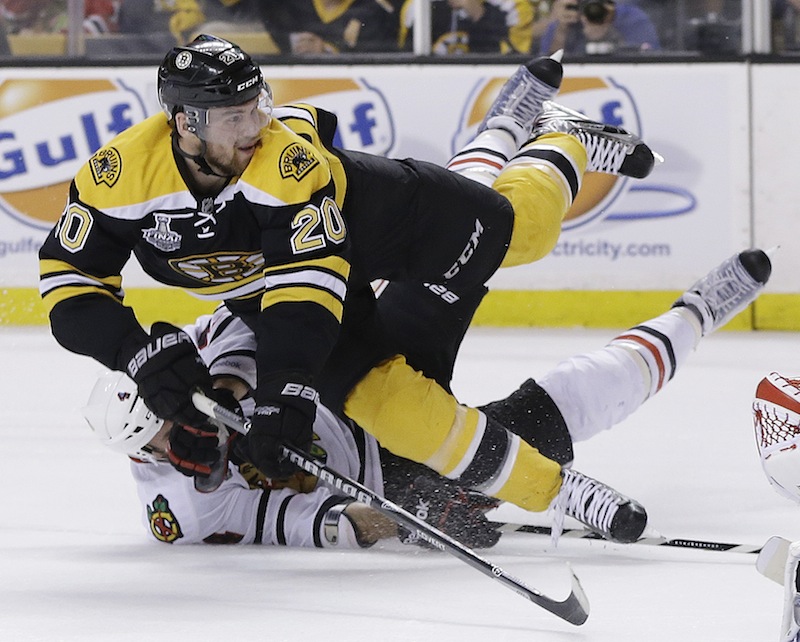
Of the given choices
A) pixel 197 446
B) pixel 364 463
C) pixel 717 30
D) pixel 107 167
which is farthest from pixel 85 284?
pixel 717 30

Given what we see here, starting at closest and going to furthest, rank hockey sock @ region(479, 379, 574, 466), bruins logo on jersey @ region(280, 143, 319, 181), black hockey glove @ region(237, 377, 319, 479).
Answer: black hockey glove @ region(237, 377, 319, 479) < bruins logo on jersey @ region(280, 143, 319, 181) < hockey sock @ region(479, 379, 574, 466)

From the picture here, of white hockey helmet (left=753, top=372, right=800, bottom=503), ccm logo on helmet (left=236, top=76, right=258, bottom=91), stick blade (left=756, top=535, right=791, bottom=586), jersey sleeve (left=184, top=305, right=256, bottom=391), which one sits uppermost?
ccm logo on helmet (left=236, top=76, right=258, bottom=91)

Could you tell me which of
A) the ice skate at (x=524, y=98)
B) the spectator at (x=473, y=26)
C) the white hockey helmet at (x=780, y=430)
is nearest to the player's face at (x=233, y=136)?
the white hockey helmet at (x=780, y=430)

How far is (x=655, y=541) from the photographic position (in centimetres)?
267

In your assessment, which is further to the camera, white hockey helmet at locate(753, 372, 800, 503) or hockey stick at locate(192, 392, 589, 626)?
hockey stick at locate(192, 392, 589, 626)

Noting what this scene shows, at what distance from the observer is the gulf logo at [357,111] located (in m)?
5.54

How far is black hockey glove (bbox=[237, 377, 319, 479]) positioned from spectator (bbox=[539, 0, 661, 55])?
342 cm

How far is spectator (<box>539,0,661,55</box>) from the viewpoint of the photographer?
546cm

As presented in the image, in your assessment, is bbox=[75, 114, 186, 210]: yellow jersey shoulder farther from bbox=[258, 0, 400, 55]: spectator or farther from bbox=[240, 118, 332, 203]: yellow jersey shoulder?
bbox=[258, 0, 400, 55]: spectator

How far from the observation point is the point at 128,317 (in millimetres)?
2504

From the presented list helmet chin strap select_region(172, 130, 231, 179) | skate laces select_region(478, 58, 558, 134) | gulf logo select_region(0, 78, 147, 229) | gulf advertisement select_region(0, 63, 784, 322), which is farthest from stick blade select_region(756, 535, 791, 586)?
gulf logo select_region(0, 78, 147, 229)

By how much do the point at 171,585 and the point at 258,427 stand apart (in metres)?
0.35

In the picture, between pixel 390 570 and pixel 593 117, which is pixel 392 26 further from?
pixel 390 570

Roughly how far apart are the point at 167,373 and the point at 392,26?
3.42 meters
